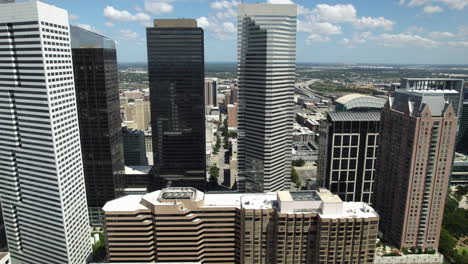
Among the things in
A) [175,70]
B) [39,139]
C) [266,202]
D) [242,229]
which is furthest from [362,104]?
[39,139]

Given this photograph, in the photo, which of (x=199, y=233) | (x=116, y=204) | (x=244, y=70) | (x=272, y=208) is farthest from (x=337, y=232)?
(x=244, y=70)

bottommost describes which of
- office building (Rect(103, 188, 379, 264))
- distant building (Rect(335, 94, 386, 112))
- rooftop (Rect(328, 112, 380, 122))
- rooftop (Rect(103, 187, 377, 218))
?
office building (Rect(103, 188, 379, 264))

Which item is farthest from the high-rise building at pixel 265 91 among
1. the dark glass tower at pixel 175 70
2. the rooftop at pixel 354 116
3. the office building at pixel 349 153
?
the rooftop at pixel 354 116

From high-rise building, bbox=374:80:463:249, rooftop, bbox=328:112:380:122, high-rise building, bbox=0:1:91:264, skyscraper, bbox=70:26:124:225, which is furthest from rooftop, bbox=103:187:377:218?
skyscraper, bbox=70:26:124:225

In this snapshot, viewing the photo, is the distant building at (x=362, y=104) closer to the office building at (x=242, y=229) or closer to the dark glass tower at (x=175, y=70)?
the office building at (x=242, y=229)

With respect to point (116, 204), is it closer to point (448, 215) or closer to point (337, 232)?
point (337, 232)

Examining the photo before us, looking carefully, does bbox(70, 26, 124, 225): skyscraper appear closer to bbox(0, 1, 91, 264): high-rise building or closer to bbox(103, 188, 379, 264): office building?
bbox(0, 1, 91, 264): high-rise building

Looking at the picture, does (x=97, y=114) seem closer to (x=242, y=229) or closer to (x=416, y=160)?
(x=242, y=229)
